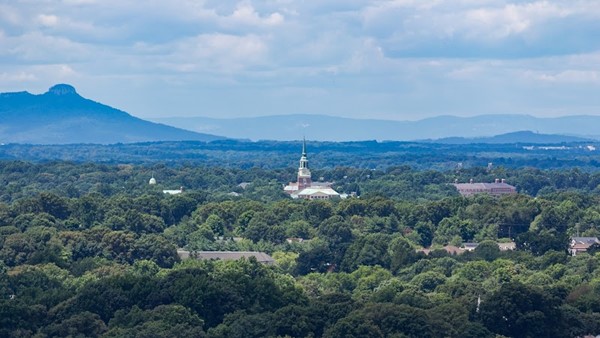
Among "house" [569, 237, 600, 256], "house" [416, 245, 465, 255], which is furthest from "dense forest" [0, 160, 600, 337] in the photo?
"house" [416, 245, 465, 255]

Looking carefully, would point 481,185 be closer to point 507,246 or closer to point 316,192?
point 316,192

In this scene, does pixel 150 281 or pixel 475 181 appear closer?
pixel 150 281

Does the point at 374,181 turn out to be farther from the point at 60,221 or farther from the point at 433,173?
the point at 60,221

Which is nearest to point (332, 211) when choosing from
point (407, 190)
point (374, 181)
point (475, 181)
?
point (407, 190)

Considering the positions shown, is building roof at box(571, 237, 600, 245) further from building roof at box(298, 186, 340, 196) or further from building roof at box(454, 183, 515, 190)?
building roof at box(454, 183, 515, 190)

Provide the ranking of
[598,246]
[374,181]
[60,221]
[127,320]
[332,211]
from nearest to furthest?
[127,320]
[598,246]
[60,221]
[332,211]
[374,181]

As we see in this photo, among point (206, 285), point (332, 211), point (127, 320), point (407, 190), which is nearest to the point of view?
point (127, 320)

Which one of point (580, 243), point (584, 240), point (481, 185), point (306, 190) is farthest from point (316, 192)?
point (580, 243)
